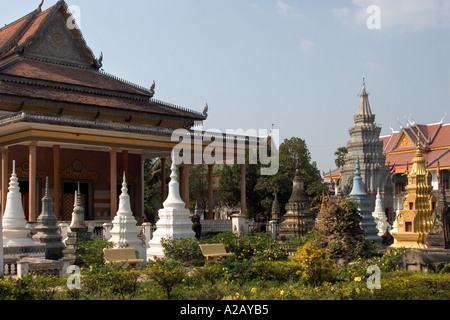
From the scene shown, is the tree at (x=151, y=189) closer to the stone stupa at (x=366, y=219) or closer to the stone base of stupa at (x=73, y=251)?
the stone stupa at (x=366, y=219)

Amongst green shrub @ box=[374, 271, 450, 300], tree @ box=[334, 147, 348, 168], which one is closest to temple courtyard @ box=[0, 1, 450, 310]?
green shrub @ box=[374, 271, 450, 300]

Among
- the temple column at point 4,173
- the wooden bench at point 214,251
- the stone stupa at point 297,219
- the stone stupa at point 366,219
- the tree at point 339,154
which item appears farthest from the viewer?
the tree at point 339,154

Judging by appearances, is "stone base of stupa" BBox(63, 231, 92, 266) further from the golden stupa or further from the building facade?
the building facade

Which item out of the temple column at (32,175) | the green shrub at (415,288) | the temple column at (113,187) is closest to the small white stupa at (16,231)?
the temple column at (32,175)

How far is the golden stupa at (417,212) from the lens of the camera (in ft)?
49.9

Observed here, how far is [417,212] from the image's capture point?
15336 millimetres

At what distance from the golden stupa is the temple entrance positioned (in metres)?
15.7

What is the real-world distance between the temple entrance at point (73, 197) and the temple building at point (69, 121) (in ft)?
0.15

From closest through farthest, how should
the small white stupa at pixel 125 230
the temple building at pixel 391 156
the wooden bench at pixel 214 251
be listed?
the wooden bench at pixel 214 251, the small white stupa at pixel 125 230, the temple building at pixel 391 156

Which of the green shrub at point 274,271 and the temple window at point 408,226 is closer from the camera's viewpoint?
the green shrub at point 274,271

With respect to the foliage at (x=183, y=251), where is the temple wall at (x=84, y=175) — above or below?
above

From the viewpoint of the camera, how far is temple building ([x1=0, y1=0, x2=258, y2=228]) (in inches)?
928
